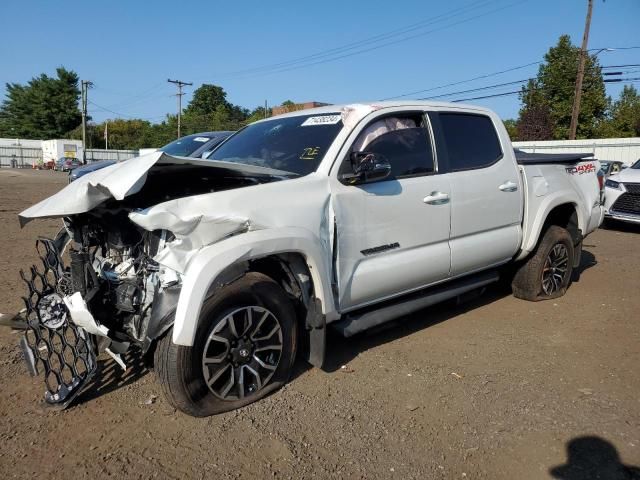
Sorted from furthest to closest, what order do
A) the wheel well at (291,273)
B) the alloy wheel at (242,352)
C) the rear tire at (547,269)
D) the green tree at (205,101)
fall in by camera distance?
the green tree at (205,101) → the rear tire at (547,269) → the wheel well at (291,273) → the alloy wheel at (242,352)

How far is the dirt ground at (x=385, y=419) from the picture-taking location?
2609mm

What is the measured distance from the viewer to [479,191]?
434cm

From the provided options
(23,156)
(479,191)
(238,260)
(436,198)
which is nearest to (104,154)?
(23,156)

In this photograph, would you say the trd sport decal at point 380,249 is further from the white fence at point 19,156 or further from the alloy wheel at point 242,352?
the white fence at point 19,156

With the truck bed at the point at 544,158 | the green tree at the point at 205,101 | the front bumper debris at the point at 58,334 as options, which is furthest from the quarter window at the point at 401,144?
the green tree at the point at 205,101

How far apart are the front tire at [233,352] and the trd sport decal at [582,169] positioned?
3.89 m

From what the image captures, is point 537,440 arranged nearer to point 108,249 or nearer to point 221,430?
point 221,430

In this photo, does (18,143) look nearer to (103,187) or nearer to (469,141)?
(469,141)

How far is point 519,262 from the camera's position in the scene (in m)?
5.37

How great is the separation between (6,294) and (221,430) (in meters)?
3.42

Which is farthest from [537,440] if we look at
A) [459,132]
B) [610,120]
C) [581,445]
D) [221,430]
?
[610,120]

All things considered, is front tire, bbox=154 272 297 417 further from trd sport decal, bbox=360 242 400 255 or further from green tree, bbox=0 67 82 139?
green tree, bbox=0 67 82 139

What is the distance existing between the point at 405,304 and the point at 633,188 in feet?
30.0

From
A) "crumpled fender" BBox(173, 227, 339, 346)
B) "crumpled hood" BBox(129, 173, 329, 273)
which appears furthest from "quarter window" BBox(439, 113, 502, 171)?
"crumpled fender" BBox(173, 227, 339, 346)
